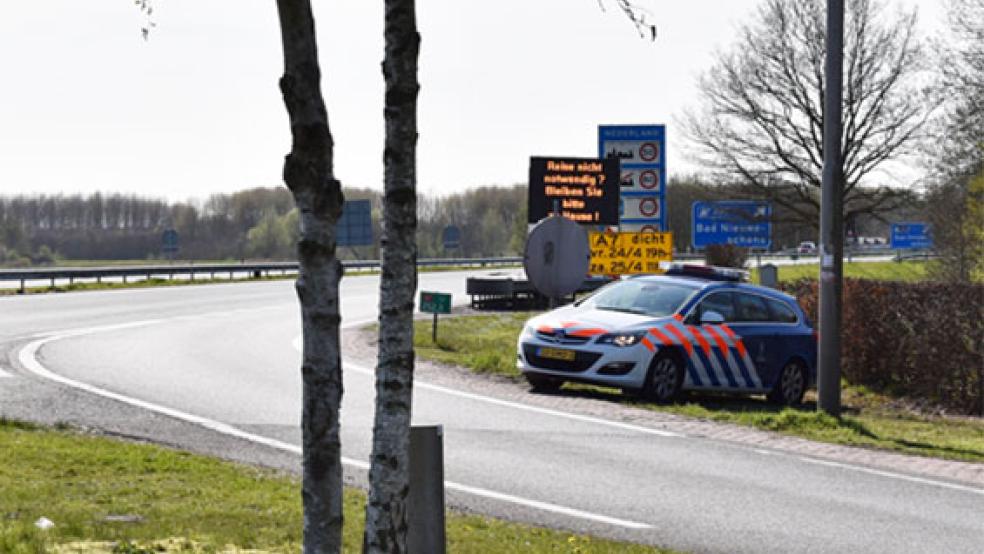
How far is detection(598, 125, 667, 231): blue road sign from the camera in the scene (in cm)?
2378

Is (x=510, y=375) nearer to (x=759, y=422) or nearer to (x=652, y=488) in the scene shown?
(x=759, y=422)

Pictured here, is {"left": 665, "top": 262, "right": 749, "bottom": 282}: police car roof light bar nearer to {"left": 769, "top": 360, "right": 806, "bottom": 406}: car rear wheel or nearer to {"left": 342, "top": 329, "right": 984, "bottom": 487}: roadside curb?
{"left": 769, "top": 360, "right": 806, "bottom": 406}: car rear wheel

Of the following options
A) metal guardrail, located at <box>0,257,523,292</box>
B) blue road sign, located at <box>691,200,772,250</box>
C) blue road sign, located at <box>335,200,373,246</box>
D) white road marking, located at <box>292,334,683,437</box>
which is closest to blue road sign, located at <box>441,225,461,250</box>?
metal guardrail, located at <box>0,257,523,292</box>

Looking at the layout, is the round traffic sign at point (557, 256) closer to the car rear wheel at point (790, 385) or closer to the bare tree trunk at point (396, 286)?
the car rear wheel at point (790, 385)

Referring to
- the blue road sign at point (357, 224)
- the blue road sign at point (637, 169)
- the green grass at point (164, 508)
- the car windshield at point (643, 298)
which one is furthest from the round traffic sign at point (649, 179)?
the blue road sign at point (357, 224)

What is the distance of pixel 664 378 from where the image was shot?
1549cm

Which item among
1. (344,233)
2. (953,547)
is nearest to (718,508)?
(953,547)

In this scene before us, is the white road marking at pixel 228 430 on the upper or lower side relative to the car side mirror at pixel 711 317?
lower

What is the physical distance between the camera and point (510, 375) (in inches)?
712

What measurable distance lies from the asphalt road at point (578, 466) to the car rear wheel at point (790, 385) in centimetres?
351

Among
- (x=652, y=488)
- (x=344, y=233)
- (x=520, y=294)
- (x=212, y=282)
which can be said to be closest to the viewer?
(x=652, y=488)

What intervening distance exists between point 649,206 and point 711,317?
26.8ft

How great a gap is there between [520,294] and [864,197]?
1358 centimetres

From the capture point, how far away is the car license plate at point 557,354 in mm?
15508
